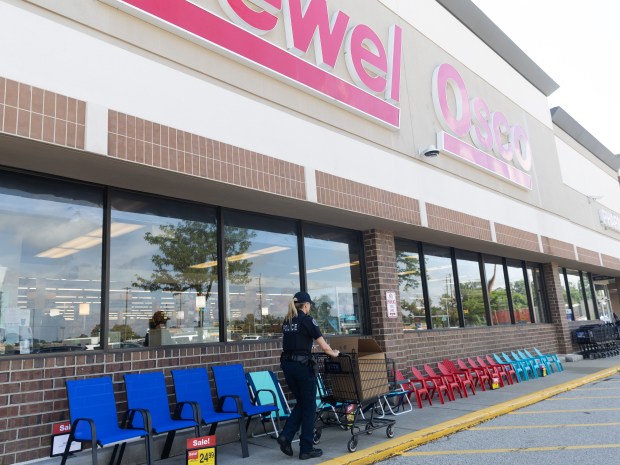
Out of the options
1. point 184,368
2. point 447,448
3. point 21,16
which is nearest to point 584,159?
point 447,448

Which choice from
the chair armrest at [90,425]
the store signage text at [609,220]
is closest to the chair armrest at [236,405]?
the chair armrest at [90,425]

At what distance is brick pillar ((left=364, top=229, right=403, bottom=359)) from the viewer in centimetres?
945

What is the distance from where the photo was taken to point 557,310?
647 inches

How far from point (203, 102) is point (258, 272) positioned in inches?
120

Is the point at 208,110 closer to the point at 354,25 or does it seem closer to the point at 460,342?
the point at 354,25

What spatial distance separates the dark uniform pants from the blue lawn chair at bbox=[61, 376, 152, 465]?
164 cm

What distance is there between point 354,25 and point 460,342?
7758 mm

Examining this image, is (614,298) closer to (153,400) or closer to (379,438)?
(379,438)

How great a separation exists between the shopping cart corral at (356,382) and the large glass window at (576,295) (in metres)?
15.6

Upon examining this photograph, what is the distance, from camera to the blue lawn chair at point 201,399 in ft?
19.1

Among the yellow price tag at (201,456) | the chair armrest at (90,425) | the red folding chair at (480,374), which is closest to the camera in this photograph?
the chair armrest at (90,425)

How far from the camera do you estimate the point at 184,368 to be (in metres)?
6.67

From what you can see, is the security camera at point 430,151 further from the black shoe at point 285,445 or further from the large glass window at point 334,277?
the black shoe at point 285,445

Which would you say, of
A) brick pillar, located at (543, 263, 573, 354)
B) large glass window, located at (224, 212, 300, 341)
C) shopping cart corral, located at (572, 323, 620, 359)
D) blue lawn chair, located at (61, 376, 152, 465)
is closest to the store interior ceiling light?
blue lawn chair, located at (61, 376, 152, 465)
